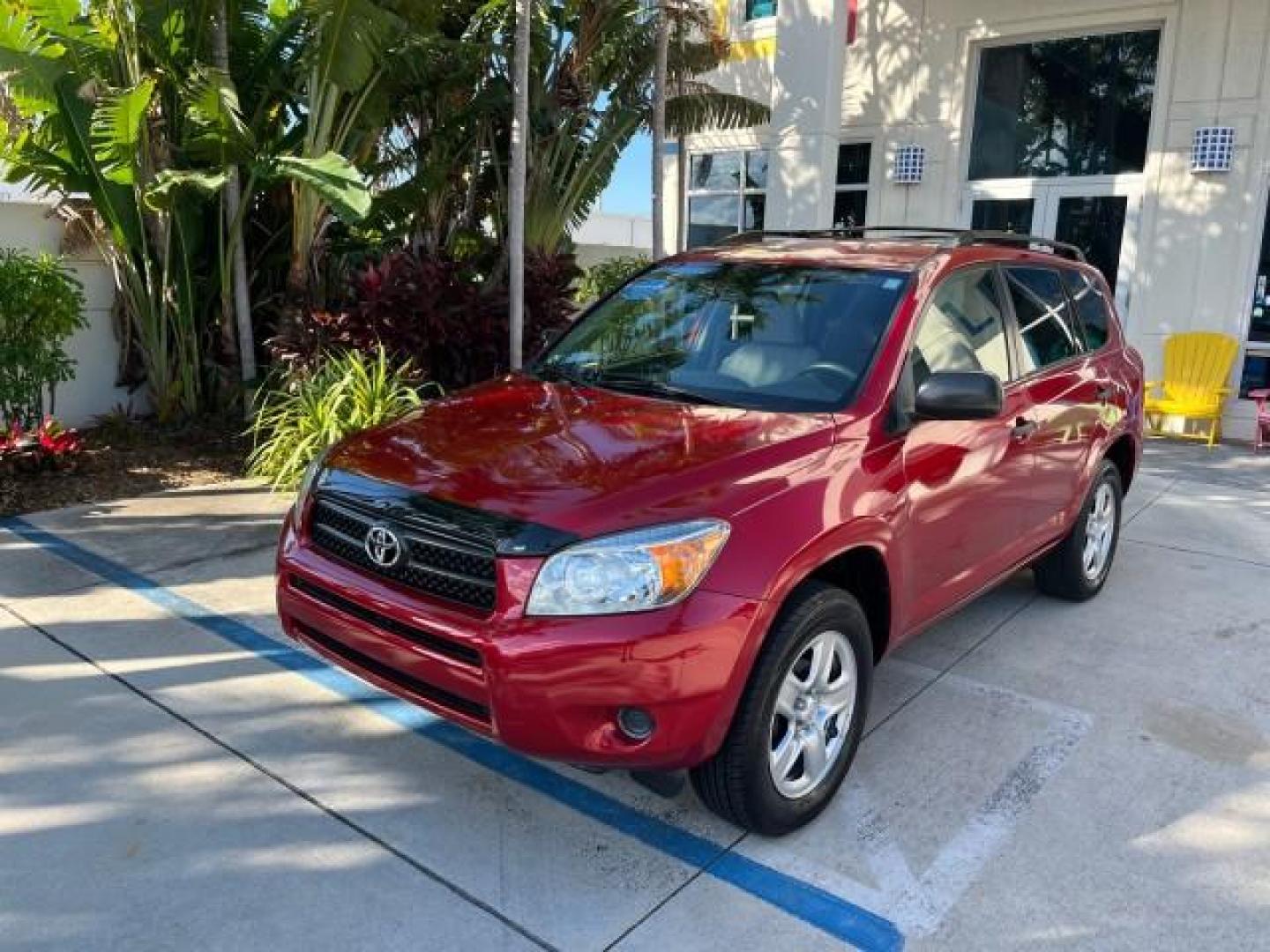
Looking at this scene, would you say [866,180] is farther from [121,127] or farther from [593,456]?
[593,456]

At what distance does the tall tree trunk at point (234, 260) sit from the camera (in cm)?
751

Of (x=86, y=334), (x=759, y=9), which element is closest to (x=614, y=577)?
(x=86, y=334)

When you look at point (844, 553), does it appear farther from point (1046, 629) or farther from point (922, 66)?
point (922, 66)

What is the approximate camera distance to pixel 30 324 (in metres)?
6.93

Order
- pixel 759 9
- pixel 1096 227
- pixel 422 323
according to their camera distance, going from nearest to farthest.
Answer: pixel 422 323 < pixel 1096 227 < pixel 759 9

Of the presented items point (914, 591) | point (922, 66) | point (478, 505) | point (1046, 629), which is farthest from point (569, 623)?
point (922, 66)

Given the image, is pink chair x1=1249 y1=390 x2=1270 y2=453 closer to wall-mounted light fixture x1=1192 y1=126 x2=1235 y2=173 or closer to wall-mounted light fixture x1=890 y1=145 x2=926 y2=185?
wall-mounted light fixture x1=1192 y1=126 x2=1235 y2=173

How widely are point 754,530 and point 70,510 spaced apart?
5.34 metres

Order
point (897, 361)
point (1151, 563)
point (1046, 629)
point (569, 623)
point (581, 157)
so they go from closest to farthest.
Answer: point (569, 623), point (897, 361), point (1046, 629), point (1151, 563), point (581, 157)

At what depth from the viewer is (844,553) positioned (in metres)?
3.21

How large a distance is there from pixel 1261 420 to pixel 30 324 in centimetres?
1084

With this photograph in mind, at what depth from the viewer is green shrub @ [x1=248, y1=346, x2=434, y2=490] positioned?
6.86 m

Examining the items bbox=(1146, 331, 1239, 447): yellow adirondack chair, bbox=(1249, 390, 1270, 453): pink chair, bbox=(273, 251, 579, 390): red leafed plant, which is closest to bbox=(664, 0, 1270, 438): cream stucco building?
bbox=(1146, 331, 1239, 447): yellow adirondack chair

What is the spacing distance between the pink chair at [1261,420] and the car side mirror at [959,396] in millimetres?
8002
